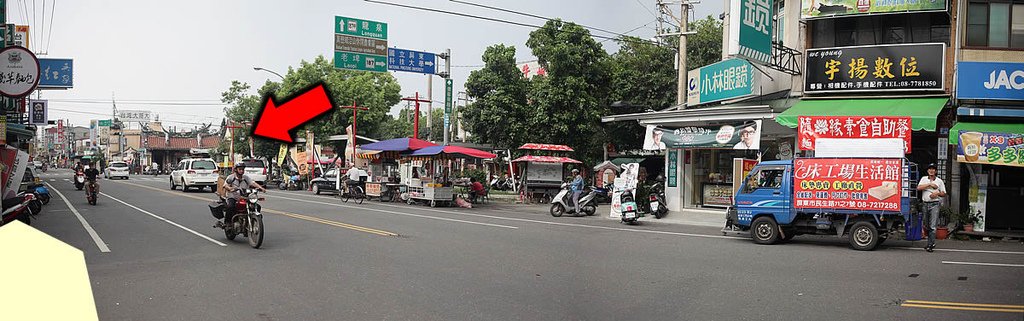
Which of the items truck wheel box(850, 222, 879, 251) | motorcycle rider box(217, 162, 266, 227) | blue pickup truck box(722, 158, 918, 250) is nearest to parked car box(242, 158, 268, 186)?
motorcycle rider box(217, 162, 266, 227)

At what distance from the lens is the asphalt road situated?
645 centimetres

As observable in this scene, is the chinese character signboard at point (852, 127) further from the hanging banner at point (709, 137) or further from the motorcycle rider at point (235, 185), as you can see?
the motorcycle rider at point (235, 185)

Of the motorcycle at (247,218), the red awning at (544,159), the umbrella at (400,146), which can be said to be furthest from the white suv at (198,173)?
the motorcycle at (247,218)

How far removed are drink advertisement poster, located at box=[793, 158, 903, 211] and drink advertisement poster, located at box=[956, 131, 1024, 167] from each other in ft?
11.6

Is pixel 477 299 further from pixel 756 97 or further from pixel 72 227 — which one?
pixel 756 97

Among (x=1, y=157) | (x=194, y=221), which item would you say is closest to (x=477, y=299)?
(x=1, y=157)

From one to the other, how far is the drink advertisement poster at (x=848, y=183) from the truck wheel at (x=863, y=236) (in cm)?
32

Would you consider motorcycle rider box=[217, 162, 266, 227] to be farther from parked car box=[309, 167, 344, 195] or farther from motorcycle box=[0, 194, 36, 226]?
parked car box=[309, 167, 344, 195]

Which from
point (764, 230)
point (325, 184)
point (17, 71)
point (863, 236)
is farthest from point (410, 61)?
point (863, 236)

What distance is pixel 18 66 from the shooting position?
29.0 ft

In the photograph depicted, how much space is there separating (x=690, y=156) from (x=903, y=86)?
5.86m

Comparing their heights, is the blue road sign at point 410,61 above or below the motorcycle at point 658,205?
above

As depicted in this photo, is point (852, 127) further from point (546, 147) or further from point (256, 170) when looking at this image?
point (256, 170)

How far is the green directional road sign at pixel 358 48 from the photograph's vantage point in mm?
20125
